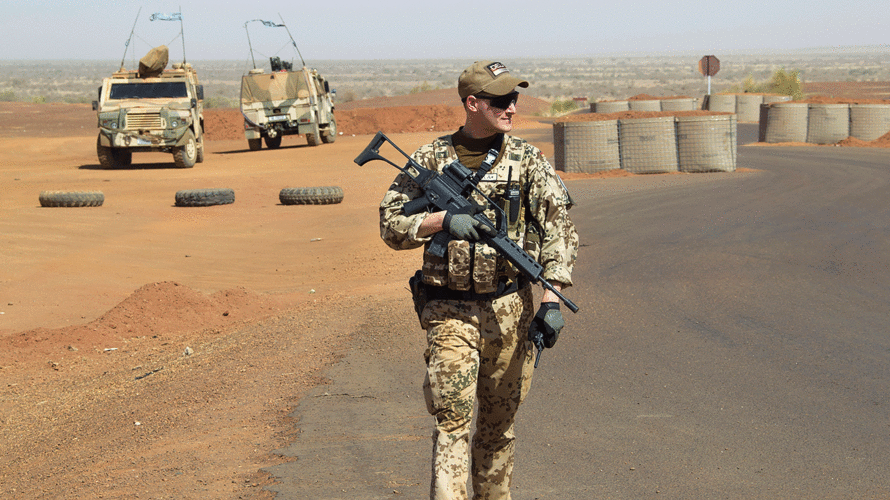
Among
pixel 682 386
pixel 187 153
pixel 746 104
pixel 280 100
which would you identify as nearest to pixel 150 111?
pixel 187 153

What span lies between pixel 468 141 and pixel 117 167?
23.9 m

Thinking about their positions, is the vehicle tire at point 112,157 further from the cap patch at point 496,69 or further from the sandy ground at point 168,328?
the cap patch at point 496,69

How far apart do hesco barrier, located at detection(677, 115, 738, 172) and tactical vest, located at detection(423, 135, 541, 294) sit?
15.6 meters

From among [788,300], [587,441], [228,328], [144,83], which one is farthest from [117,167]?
[587,441]

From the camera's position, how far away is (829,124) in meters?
26.3

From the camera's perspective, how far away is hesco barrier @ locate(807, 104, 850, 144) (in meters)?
26.3

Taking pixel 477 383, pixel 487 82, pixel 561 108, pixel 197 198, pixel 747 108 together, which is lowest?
pixel 561 108

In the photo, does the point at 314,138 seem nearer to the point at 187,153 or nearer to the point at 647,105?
the point at 187,153

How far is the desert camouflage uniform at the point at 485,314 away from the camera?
3.61 meters

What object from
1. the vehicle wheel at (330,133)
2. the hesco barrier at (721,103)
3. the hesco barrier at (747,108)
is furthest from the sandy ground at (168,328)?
the hesco barrier at (747,108)

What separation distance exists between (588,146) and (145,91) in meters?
12.2

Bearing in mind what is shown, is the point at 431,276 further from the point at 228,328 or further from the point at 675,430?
the point at 228,328

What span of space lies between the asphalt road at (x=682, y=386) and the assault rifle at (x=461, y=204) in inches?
52.5

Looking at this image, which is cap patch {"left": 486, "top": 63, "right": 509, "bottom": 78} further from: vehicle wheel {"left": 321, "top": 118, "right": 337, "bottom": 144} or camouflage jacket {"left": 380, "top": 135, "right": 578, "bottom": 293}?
vehicle wheel {"left": 321, "top": 118, "right": 337, "bottom": 144}
